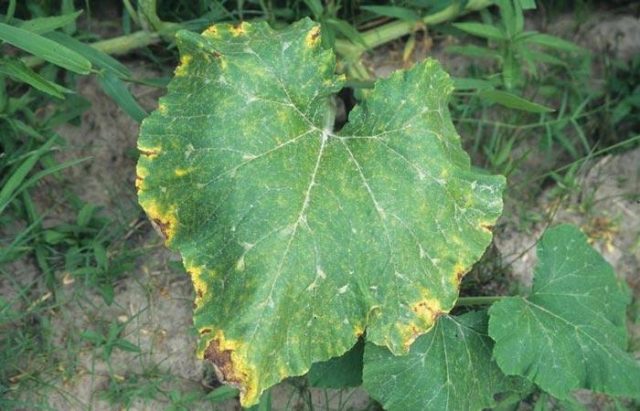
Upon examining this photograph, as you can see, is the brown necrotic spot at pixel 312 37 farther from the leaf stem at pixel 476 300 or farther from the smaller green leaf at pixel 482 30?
the leaf stem at pixel 476 300

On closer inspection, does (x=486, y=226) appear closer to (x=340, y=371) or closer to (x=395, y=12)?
(x=340, y=371)

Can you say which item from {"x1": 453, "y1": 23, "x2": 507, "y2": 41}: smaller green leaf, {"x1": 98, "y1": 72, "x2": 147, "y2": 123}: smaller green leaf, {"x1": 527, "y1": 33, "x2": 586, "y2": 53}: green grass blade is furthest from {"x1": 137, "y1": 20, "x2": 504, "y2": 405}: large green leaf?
{"x1": 527, "y1": 33, "x2": 586, "y2": 53}: green grass blade

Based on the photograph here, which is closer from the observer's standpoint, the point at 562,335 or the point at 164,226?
the point at 164,226

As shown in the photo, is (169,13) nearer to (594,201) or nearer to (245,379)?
(245,379)

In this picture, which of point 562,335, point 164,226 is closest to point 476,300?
point 562,335

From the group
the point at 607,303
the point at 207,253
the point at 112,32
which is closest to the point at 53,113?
the point at 112,32
